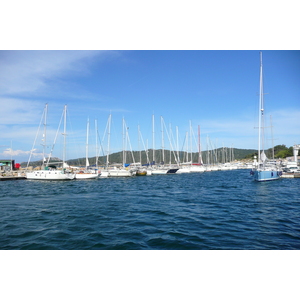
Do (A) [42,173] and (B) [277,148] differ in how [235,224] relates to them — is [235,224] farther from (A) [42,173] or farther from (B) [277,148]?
(B) [277,148]

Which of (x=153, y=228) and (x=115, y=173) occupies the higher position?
(x=115, y=173)

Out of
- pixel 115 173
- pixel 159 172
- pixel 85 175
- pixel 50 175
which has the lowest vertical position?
pixel 159 172

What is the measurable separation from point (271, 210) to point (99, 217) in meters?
9.99

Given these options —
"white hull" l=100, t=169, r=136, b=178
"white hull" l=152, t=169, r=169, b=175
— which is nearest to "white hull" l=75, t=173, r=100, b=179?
"white hull" l=100, t=169, r=136, b=178

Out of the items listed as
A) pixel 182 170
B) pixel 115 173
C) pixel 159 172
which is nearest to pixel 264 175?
pixel 115 173

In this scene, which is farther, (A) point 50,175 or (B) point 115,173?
(B) point 115,173

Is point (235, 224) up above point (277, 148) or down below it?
below

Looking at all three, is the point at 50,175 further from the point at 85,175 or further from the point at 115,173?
the point at 115,173

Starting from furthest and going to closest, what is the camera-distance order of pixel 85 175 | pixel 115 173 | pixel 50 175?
pixel 115 173, pixel 85 175, pixel 50 175

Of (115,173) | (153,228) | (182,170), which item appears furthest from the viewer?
(182,170)

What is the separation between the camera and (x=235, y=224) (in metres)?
10.1

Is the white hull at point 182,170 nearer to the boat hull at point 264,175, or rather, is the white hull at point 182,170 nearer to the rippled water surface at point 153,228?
the boat hull at point 264,175

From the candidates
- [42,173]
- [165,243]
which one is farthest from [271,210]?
[42,173]

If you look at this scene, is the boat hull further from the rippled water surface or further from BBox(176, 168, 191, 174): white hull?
BBox(176, 168, 191, 174): white hull
